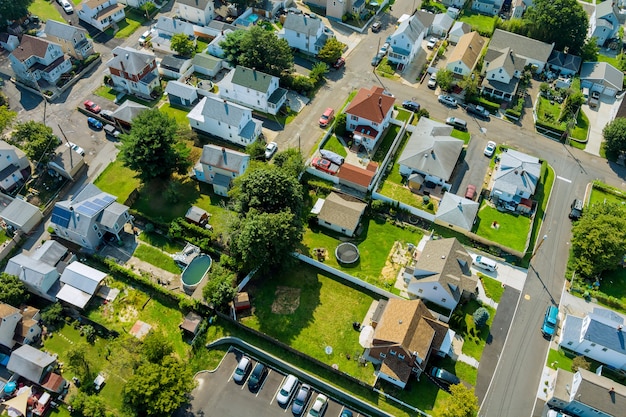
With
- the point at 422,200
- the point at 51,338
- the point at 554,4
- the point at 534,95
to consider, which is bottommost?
the point at 51,338

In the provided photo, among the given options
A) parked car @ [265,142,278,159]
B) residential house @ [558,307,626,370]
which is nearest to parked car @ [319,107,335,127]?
parked car @ [265,142,278,159]

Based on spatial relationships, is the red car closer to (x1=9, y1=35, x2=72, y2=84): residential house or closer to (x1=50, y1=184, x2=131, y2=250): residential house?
(x1=9, y1=35, x2=72, y2=84): residential house

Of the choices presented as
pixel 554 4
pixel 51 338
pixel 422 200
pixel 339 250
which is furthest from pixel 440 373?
pixel 554 4

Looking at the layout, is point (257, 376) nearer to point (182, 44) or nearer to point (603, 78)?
point (182, 44)

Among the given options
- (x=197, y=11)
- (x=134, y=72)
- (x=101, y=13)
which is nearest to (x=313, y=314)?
(x=134, y=72)

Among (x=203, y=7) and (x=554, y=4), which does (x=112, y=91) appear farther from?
(x=554, y=4)

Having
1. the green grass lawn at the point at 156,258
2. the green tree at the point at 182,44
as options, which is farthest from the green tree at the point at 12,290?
the green tree at the point at 182,44

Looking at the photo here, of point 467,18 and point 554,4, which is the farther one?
point 467,18

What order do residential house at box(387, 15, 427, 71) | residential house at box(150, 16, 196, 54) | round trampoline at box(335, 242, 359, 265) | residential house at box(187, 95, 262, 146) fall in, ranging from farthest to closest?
residential house at box(150, 16, 196, 54)
residential house at box(387, 15, 427, 71)
residential house at box(187, 95, 262, 146)
round trampoline at box(335, 242, 359, 265)
